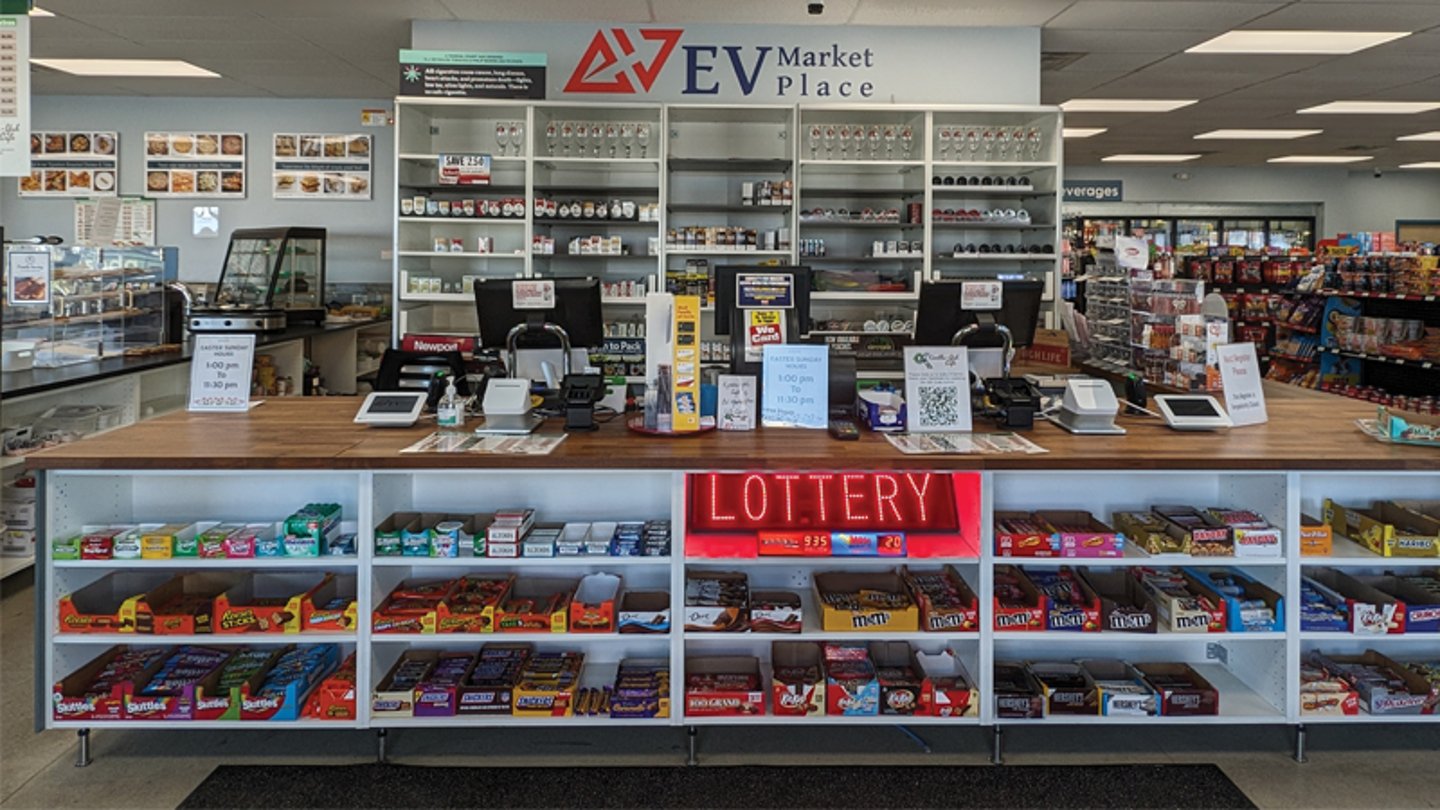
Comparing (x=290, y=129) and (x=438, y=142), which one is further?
(x=290, y=129)

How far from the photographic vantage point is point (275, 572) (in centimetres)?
361

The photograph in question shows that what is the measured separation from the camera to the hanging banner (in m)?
3.21

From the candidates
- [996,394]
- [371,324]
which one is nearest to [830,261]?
[996,394]

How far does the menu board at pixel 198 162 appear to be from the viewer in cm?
980

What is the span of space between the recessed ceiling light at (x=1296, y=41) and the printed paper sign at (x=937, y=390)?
462 cm

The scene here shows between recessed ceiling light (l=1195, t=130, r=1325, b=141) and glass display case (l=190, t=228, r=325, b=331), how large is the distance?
30.2 ft

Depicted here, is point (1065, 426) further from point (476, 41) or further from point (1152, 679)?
point (476, 41)

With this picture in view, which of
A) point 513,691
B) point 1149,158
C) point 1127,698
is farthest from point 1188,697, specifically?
point 1149,158

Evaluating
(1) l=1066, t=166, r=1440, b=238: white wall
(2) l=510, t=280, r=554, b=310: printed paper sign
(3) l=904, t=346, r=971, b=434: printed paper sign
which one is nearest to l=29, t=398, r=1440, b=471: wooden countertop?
(3) l=904, t=346, r=971, b=434: printed paper sign

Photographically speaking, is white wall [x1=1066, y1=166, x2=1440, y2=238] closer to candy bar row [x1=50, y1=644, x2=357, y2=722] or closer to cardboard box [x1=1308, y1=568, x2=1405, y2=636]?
cardboard box [x1=1308, y1=568, x2=1405, y2=636]

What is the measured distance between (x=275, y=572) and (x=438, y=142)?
4.38 meters

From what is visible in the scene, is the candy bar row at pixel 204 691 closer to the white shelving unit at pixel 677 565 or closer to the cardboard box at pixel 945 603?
the white shelving unit at pixel 677 565

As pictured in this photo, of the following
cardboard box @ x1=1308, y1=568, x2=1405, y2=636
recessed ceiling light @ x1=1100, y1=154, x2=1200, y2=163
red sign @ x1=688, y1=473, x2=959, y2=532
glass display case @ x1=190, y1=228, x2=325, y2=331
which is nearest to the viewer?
cardboard box @ x1=1308, y1=568, x2=1405, y2=636

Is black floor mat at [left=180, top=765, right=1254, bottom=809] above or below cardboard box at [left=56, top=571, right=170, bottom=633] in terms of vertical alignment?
below
